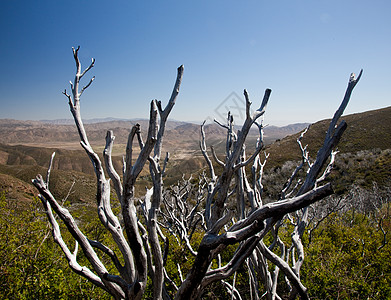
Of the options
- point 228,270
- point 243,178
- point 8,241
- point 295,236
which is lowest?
point 8,241

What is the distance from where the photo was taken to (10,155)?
5674 inches

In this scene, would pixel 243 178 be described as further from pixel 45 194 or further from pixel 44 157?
pixel 44 157

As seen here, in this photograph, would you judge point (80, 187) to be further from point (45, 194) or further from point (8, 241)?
point (45, 194)

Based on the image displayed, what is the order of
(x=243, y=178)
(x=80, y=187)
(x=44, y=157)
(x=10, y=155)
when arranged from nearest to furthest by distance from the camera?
(x=243, y=178) → (x=80, y=187) → (x=10, y=155) → (x=44, y=157)

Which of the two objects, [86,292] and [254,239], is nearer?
[254,239]

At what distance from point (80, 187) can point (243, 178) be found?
66.7m

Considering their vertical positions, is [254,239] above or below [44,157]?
above

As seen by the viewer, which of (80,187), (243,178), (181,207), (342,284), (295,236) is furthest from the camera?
(80,187)

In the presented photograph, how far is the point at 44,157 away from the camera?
154m

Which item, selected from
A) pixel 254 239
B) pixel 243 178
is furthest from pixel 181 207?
pixel 254 239

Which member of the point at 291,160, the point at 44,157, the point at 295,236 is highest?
the point at 295,236

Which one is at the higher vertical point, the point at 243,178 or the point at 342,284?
the point at 243,178

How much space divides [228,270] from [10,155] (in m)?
193

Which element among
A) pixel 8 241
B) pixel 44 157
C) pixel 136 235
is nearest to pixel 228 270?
pixel 136 235
